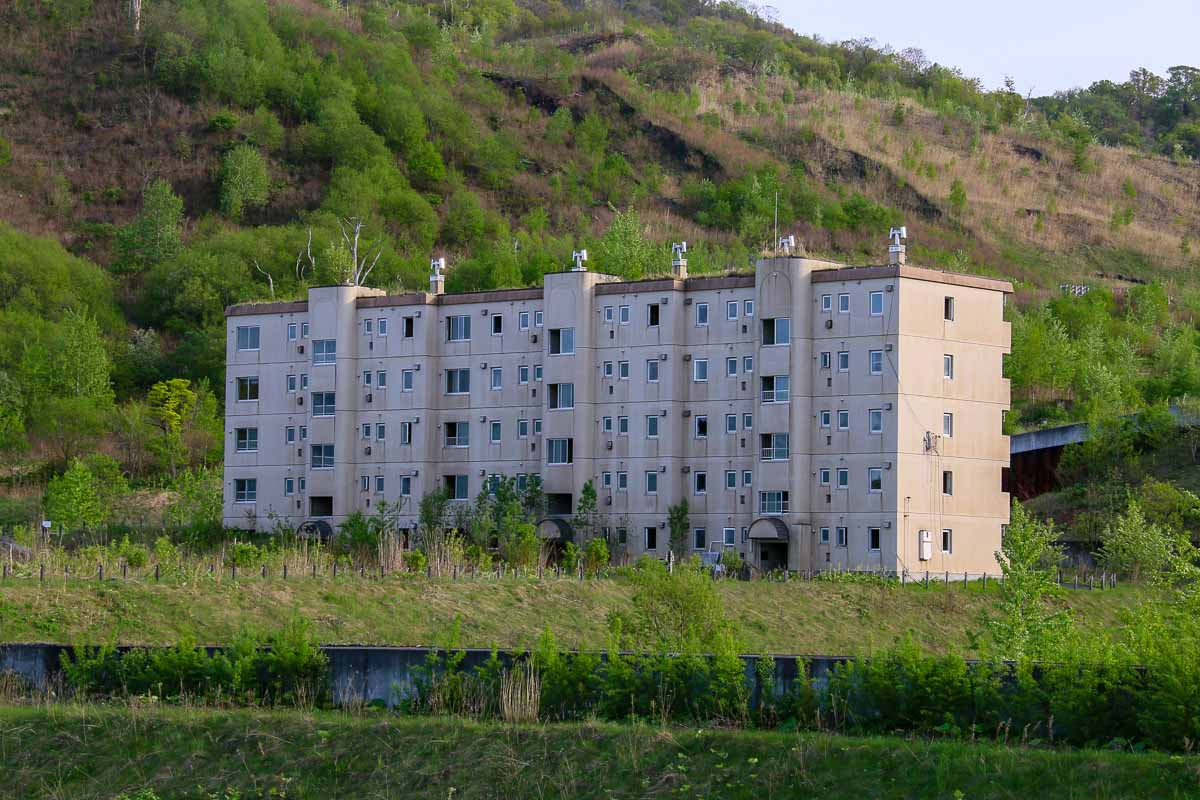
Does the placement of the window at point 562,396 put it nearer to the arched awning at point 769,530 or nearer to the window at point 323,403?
the arched awning at point 769,530

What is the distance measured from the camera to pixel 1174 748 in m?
23.0

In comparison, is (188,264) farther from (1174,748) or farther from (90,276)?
(1174,748)

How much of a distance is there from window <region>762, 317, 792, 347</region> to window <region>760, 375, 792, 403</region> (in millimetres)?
1216

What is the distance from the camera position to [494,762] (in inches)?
978

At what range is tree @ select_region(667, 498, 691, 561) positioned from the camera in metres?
65.2

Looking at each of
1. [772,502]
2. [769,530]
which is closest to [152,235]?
[772,502]

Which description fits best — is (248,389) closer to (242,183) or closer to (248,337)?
(248,337)

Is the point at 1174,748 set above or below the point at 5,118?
below

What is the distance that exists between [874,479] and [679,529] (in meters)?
7.39

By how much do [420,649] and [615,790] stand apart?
18.6 feet

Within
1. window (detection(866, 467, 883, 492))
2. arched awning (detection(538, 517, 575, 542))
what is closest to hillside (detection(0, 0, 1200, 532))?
arched awning (detection(538, 517, 575, 542))

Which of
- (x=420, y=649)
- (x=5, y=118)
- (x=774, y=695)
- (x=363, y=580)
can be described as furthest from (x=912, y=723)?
(x=5, y=118)

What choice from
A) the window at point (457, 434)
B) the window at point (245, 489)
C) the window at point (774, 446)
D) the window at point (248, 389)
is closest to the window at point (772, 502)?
the window at point (774, 446)

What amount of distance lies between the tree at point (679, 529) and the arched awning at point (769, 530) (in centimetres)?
302
